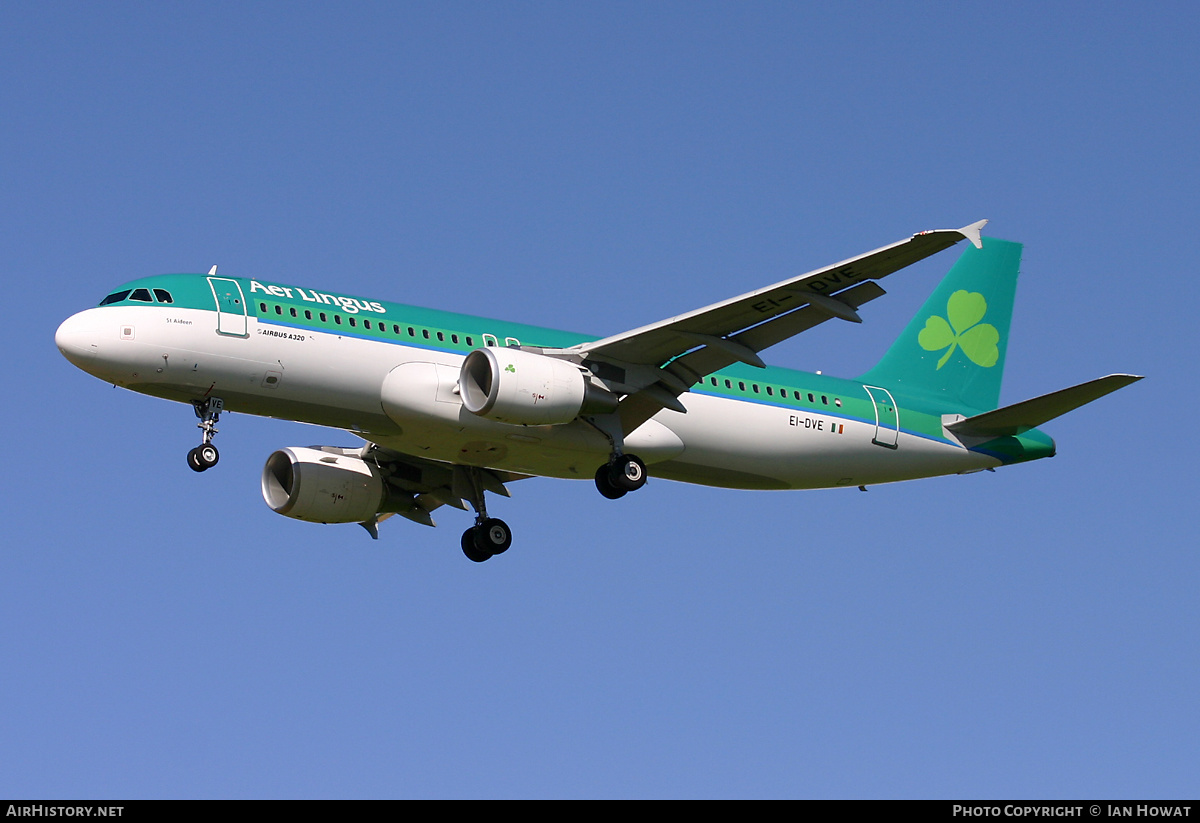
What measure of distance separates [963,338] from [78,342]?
73.3ft

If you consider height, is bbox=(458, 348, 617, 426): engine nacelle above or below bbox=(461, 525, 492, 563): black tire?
above

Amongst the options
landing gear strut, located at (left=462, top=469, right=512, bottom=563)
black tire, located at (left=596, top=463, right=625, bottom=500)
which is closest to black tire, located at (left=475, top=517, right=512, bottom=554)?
landing gear strut, located at (left=462, top=469, right=512, bottom=563)

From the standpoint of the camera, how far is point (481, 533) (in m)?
35.0

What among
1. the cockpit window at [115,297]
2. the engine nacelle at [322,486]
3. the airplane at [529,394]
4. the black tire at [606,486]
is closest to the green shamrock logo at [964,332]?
the airplane at [529,394]

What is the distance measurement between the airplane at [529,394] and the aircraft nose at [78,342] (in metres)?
0.03

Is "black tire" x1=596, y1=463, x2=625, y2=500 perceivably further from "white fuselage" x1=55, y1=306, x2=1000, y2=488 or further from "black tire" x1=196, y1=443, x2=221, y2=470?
"black tire" x1=196, y1=443, x2=221, y2=470

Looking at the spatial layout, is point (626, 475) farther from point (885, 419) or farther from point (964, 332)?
point (964, 332)

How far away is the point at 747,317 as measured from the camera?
A: 30.1 metres

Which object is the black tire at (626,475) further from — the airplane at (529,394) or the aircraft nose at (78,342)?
the aircraft nose at (78,342)

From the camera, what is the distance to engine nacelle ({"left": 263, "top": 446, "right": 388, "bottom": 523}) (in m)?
35.0

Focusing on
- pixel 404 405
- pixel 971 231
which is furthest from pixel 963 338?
pixel 404 405

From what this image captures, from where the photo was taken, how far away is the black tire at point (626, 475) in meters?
31.7
